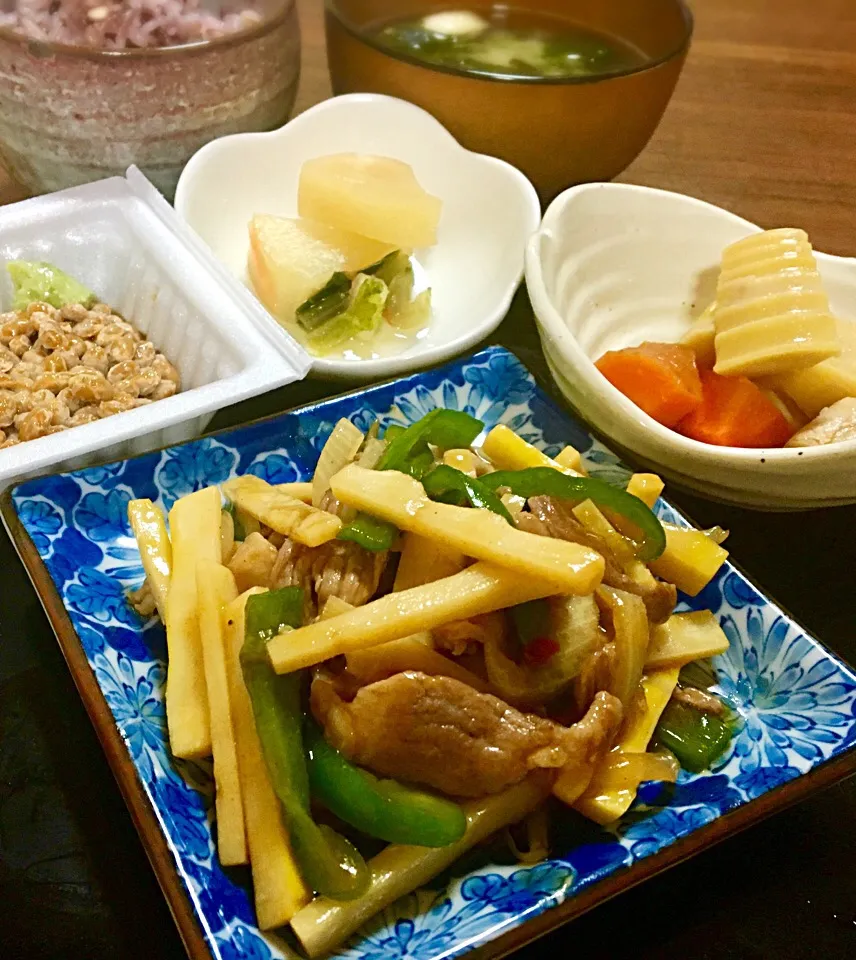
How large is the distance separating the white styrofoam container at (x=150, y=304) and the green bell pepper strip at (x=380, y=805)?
59cm

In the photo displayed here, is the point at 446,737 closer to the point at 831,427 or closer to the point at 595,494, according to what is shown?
the point at 595,494

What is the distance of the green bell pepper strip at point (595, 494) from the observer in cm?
105

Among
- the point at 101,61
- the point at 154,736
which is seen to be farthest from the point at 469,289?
the point at 154,736

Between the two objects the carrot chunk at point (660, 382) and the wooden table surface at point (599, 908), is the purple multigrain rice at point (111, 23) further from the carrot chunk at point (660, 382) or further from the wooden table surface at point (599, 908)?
the carrot chunk at point (660, 382)

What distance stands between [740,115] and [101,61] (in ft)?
5.65

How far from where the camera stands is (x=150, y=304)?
1570 millimetres

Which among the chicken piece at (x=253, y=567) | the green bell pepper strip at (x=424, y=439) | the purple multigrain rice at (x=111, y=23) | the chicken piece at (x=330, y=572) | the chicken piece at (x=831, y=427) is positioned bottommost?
the chicken piece at (x=831, y=427)

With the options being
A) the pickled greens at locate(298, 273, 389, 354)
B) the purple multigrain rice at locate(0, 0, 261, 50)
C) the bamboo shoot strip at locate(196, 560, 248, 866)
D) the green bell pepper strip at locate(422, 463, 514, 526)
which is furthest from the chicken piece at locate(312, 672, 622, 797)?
the purple multigrain rice at locate(0, 0, 261, 50)

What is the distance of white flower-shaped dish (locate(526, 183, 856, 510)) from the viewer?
4.03 ft

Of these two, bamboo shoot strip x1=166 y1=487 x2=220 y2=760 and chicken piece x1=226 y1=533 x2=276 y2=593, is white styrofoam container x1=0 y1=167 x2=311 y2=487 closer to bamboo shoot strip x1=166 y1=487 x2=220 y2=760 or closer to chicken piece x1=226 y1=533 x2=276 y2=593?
bamboo shoot strip x1=166 y1=487 x2=220 y2=760

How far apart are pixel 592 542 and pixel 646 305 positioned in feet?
2.59

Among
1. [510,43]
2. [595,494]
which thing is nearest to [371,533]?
[595,494]

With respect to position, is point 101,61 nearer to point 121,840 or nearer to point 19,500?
point 19,500

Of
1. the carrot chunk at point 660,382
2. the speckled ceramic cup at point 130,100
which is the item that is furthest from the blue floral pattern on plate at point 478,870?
the speckled ceramic cup at point 130,100
